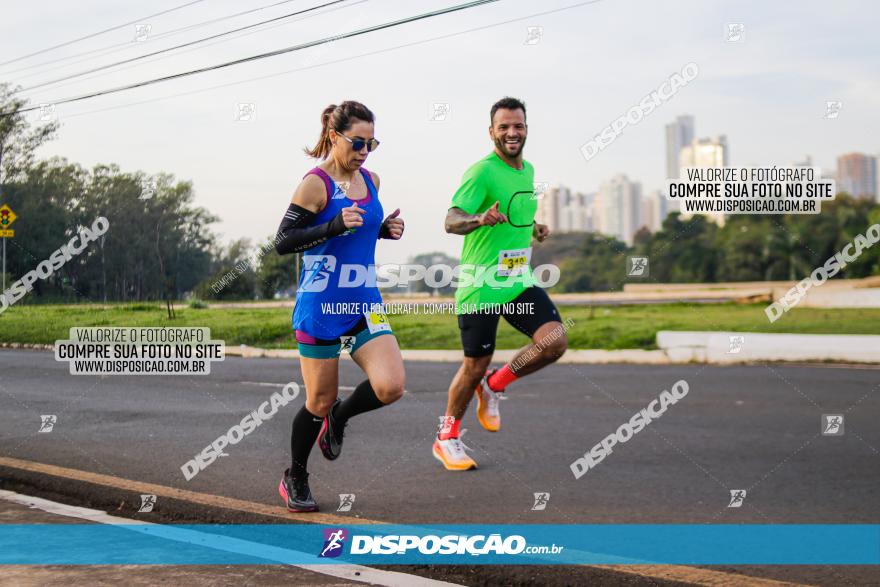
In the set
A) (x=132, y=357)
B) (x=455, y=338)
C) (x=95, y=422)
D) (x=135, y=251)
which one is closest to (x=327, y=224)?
(x=95, y=422)

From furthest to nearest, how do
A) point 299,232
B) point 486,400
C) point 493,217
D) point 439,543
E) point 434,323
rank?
point 434,323, point 486,400, point 493,217, point 299,232, point 439,543

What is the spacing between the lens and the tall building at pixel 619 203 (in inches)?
7087

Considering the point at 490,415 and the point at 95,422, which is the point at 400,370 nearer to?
the point at 490,415

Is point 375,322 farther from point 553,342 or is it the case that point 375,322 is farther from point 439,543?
point 553,342

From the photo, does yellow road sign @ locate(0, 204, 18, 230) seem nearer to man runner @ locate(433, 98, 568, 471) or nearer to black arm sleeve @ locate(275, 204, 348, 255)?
man runner @ locate(433, 98, 568, 471)

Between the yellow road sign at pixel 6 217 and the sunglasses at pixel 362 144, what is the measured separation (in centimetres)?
1055

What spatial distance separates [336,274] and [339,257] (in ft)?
0.28

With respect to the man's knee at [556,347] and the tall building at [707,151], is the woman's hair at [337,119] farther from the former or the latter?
the tall building at [707,151]

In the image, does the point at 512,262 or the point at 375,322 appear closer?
the point at 375,322

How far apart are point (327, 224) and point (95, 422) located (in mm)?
5702

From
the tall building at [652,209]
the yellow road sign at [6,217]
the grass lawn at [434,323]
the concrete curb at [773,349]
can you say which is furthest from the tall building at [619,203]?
the yellow road sign at [6,217]

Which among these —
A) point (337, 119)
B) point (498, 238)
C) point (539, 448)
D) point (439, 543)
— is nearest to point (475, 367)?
point (498, 238)

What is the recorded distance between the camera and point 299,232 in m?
4.64

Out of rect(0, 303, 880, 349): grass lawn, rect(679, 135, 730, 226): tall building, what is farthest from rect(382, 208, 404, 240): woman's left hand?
rect(679, 135, 730, 226): tall building
